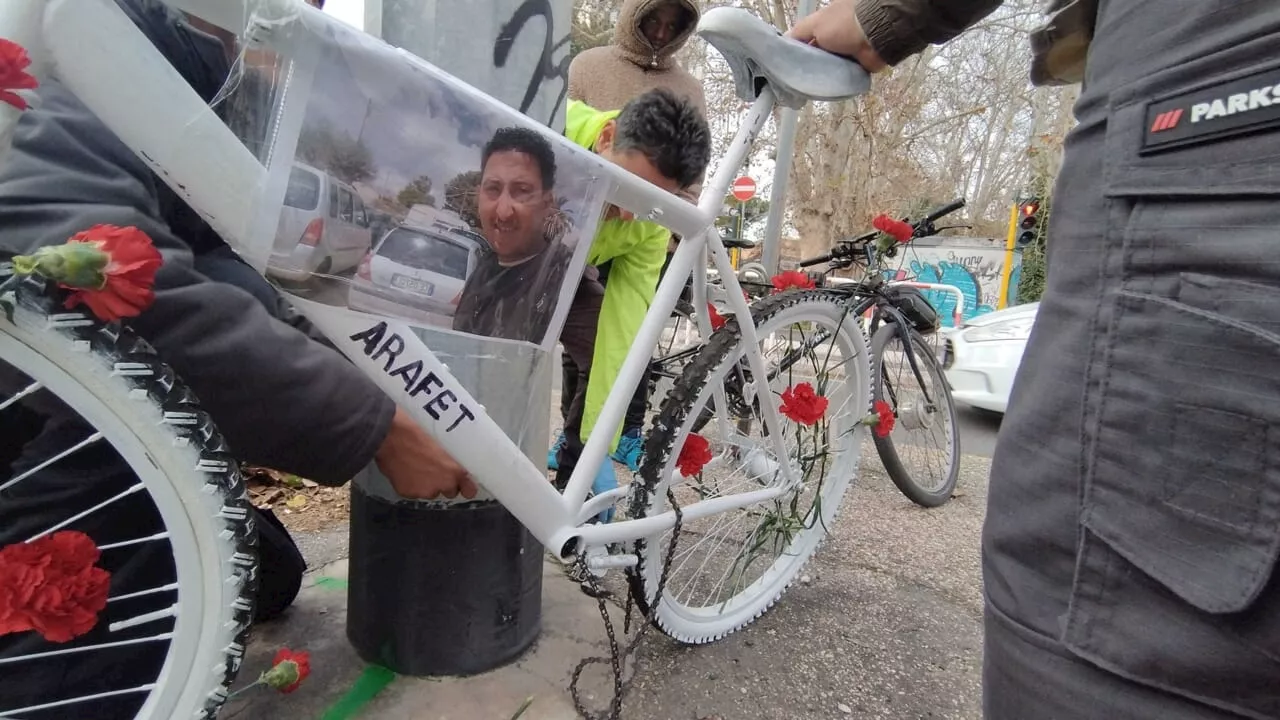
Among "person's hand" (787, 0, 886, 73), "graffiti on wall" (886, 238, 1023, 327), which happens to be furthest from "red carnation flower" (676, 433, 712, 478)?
"graffiti on wall" (886, 238, 1023, 327)

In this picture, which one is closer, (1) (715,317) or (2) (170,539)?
(2) (170,539)

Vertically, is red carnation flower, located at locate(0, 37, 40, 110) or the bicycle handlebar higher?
the bicycle handlebar

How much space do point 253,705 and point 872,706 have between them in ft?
4.70

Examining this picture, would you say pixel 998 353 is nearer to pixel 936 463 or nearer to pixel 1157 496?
pixel 936 463

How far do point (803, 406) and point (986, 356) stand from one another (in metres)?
4.32

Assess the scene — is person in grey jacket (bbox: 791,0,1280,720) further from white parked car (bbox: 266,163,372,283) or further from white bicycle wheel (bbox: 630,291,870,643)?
white bicycle wheel (bbox: 630,291,870,643)

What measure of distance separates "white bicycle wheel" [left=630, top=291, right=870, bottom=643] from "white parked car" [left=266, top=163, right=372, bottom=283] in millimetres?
898

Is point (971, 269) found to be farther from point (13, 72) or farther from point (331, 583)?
point (13, 72)

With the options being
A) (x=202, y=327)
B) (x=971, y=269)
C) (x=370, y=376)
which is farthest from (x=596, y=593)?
(x=971, y=269)

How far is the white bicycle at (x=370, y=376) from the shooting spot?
87 cm

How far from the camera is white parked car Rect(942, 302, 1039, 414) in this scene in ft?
18.1

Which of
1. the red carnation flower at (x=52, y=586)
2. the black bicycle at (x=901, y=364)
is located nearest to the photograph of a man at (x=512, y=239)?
the red carnation flower at (x=52, y=586)

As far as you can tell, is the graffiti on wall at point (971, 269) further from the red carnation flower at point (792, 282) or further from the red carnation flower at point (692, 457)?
the red carnation flower at point (692, 457)

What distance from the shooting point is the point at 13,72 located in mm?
767
